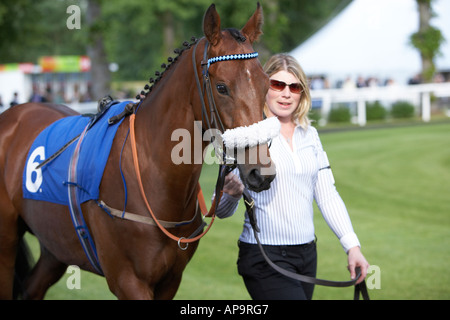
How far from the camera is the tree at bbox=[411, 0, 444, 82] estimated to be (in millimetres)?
22469

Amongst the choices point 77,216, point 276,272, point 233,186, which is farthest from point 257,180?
point 77,216

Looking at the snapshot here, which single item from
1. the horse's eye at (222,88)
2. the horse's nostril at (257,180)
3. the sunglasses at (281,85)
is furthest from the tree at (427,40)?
the horse's nostril at (257,180)

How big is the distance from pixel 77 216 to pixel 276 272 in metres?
1.24

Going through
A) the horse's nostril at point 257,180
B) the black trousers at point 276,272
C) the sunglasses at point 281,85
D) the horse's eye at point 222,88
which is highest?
the sunglasses at point 281,85

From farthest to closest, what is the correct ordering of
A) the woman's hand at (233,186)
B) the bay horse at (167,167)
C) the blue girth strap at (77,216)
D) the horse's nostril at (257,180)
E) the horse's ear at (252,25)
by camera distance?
the blue girth strap at (77,216), the woman's hand at (233,186), the horse's ear at (252,25), the bay horse at (167,167), the horse's nostril at (257,180)

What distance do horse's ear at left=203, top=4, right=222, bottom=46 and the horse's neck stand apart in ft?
0.74

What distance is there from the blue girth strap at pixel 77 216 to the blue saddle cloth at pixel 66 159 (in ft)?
0.13

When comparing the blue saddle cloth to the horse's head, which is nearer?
the horse's head

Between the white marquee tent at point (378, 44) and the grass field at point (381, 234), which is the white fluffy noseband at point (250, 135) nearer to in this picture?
the grass field at point (381, 234)

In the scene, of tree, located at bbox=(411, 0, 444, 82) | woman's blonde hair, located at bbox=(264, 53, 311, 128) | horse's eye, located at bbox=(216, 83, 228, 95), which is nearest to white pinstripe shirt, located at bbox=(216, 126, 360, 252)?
woman's blonde hair, located at bbox=(264, 53, 311, 128)

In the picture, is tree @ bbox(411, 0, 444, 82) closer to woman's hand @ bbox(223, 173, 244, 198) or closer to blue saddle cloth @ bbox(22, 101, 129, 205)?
blue saddle cloth @ bbox(22, 101, 129, 205)

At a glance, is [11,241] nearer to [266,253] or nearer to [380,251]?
[266,253]

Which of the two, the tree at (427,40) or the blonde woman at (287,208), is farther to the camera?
the tree at (427,40)

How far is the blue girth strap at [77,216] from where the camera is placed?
3424mm
